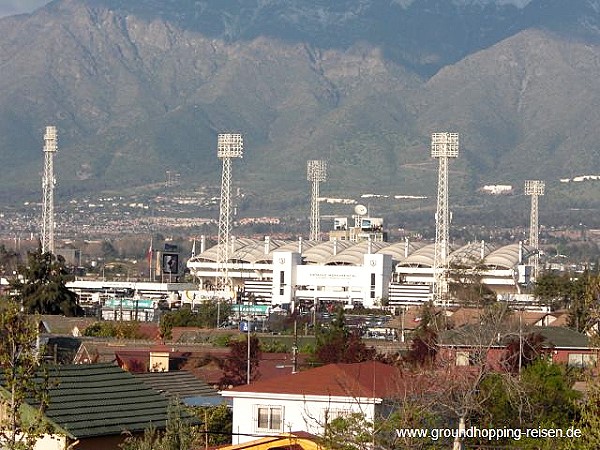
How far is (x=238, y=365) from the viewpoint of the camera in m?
54.0

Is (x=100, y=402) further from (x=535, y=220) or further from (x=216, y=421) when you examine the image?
(x=535, y=220)

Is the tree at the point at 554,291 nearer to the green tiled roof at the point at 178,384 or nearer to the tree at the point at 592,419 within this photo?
the green tiled roof at the point at 178,384

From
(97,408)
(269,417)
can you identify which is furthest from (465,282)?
(97,408)

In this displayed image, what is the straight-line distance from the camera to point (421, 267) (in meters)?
169

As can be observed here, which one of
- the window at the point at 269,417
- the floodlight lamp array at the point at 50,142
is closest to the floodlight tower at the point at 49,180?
the floodlight lamp array at the point at 50,142

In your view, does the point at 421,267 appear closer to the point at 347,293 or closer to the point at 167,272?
the point at 347,293

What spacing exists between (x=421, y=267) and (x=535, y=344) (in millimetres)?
115148

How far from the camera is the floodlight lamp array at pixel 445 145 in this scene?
14538 cm

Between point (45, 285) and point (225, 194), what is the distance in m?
53.2

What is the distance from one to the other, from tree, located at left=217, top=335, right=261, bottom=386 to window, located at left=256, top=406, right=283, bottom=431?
14.0 meters

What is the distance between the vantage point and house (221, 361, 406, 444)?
1357 inches

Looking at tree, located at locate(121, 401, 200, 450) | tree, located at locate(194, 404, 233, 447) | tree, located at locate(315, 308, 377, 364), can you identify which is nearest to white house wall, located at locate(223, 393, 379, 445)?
tree, located at locate(194, 404, 233, 447)

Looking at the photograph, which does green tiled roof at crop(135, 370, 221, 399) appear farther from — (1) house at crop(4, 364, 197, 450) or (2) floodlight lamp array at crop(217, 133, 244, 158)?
(2) floodlight lamp array at crop(217, 133, 244, 158)

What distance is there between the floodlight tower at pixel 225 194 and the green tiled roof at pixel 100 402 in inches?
4529
